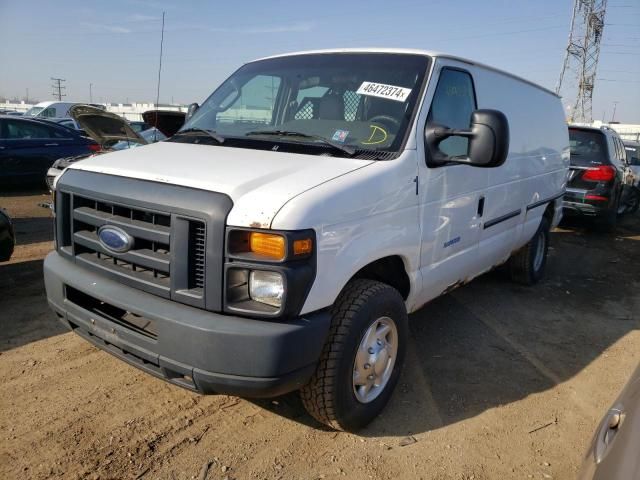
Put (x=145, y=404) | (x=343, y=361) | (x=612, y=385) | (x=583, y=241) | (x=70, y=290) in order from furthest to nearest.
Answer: (x=583, y=241)
(x=612, y=385)
(x=145, y=404)
(x=70, y=290)
(x=343, y=361)

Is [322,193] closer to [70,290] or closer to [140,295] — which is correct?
[140,295]

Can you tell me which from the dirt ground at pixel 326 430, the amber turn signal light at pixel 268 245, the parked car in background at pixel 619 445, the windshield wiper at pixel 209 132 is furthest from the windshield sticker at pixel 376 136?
the parked car in background at pixel 619 445

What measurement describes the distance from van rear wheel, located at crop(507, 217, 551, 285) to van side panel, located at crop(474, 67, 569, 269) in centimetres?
30

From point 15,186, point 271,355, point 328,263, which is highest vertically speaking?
point 328,263

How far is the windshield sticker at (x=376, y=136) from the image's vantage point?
10.0 feet

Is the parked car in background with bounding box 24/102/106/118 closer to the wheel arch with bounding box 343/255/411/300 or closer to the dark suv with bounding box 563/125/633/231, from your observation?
the dark suv with bounding box 563/125/633/231

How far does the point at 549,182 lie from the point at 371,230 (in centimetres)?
369

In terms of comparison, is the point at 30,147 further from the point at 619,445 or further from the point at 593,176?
the point at 619,445

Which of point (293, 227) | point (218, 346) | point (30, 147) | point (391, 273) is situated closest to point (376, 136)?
point (391, 273)

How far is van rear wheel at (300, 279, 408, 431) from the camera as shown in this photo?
8.68 feet

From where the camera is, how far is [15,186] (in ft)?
33.3

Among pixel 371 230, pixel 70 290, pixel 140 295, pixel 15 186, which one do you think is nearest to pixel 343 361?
pixel 371 230

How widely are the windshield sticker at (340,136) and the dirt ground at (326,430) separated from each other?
1684 mm

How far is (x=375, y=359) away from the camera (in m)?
2.99
